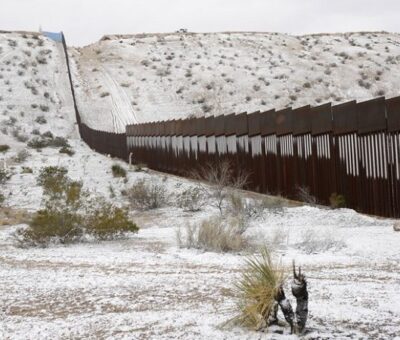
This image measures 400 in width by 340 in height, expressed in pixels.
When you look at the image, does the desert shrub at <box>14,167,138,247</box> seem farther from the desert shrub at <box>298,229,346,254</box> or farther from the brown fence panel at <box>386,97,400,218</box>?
the brown fence panel at <box>386,97,400,218</box>

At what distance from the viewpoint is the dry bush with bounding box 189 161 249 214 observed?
66.9 feet

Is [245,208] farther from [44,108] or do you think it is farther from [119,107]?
[119,107]

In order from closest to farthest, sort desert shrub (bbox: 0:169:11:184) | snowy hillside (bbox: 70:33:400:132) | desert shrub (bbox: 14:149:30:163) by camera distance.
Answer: desert shrub (bbox: 0:169:11:184) < desert shrub (bbox: 14:149:30:163) < snowy hillside (bbox: 70:33:400:132)

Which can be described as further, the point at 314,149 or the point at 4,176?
the point at 4,176

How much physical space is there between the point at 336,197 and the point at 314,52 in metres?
60.9

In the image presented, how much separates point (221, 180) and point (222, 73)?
153ft

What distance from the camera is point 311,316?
21.5 feet

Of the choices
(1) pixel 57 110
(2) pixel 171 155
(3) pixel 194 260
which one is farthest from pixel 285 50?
(3) pixel 194 260

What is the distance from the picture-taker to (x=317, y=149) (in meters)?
18.7

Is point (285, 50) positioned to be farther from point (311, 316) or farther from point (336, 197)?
point (311, 316)

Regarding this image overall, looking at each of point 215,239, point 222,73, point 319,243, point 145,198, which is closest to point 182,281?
point 215,239

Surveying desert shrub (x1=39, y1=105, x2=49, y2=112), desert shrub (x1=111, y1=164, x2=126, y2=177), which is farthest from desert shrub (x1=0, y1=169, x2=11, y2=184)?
desert shrub (x1=39, y1=105, x2=49, y2=112)

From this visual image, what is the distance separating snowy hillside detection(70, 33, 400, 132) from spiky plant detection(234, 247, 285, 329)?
156ft

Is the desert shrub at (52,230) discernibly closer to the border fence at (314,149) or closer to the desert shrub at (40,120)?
the border fence at (314,149)
